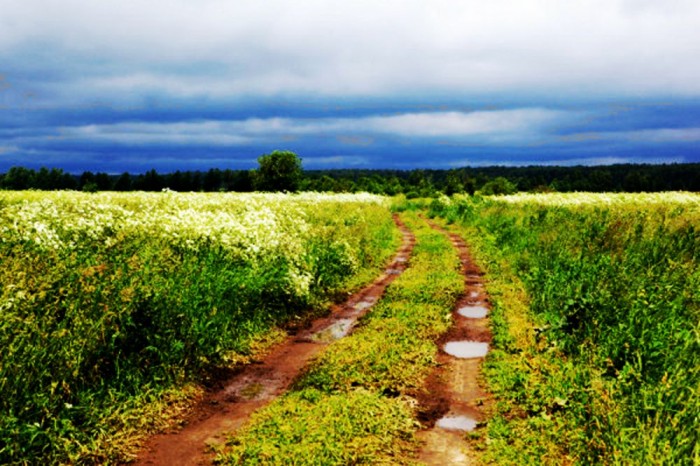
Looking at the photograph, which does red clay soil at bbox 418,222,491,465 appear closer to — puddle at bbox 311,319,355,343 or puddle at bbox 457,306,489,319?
puddle at bbox 457,306,489,319

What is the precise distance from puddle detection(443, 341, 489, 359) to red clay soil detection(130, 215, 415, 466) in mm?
2058

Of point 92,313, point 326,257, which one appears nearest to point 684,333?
point 92,313

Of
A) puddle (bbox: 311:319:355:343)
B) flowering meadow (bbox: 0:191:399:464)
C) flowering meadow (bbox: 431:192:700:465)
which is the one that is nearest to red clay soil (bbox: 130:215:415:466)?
puddle (bbox: 311:319:355:343)

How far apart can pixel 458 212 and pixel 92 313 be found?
31870 millimetres

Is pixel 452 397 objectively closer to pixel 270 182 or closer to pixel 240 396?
pixel 240 396

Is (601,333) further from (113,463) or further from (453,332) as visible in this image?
(113,463)

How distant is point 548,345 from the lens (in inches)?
335

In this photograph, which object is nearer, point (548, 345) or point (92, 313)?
point (92, 313)

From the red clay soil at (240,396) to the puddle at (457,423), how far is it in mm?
2234

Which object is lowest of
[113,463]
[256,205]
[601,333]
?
[113,463]

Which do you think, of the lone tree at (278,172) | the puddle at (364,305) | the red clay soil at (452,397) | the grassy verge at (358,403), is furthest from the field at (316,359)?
the lone tree at (278,172)

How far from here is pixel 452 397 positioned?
7.02 m

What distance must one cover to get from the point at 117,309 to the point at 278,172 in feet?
281

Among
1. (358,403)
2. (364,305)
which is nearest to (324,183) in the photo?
(364,305)
